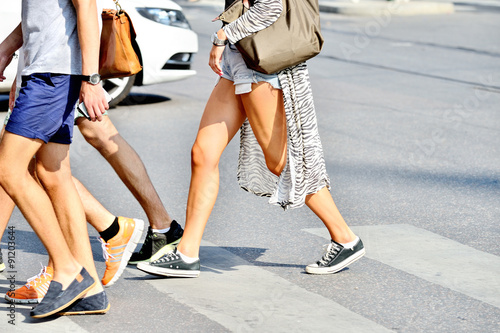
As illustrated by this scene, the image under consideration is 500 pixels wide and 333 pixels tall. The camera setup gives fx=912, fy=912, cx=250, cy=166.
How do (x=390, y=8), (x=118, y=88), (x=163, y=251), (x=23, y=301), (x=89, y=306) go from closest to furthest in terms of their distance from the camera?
(x=89, y=306)
(x=23, y=301)
(x=163, y=251)
(x=118, y=88)
(x=390, y=8)

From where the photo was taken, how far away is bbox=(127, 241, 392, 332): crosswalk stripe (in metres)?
3.72

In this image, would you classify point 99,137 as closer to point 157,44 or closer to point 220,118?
point 220,118

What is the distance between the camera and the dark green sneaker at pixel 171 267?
14.0 feet

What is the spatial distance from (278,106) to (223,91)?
0.29 m

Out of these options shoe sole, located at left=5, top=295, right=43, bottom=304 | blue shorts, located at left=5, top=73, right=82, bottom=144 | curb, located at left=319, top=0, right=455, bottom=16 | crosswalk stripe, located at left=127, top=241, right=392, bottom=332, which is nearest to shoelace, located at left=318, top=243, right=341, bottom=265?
crosswalk stripe, located at left=127, top=241, right=392, bottom=332

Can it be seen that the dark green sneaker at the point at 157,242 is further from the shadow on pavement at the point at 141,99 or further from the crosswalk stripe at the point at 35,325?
the shadow on pavement at the point at 141,99

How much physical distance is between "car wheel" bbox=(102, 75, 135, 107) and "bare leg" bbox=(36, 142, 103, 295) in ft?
18.0

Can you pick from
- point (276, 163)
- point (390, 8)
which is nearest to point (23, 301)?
point (276, 163)

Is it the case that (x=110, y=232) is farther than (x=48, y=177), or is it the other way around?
(x=110, y=232)

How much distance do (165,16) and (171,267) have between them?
5681 millimetres

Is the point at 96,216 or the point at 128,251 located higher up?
the point at 96,216

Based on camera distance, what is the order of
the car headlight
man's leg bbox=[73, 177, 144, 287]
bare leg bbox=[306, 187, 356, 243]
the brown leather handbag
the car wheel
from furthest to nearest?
the car headlight < the car wheel < bare leg bbox=[306, 187, 356, 243] < man's leg bbox=[73, 177, 144, 287] < the brown leather handbag

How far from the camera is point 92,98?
3627 mm

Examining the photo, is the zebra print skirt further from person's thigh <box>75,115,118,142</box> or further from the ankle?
person's thigh <box>75,115,118,142</box>
